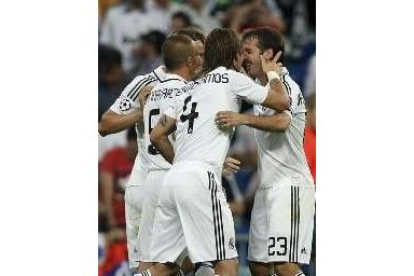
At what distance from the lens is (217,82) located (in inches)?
A: 225

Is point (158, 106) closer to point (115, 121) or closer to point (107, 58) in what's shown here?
point (115, 121)

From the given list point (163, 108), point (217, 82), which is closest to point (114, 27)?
point (163, 108)

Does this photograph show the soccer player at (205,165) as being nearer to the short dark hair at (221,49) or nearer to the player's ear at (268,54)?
the short dark hair at (221,49)

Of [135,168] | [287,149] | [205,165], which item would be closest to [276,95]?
[287,149]

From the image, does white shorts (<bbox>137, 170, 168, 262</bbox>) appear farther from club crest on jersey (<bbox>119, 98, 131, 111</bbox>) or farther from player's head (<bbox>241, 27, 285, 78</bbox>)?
player's head (<bbox>241, 27, 285, 78</bbox>)

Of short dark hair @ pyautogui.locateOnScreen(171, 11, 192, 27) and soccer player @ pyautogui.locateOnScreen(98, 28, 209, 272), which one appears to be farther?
short dark hair @ pyautogui.locateOnScreen(171, 11, 192, 27)

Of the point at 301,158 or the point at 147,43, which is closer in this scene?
the point at 301,158

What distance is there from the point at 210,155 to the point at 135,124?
45.0 inches

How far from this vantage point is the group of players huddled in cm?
557

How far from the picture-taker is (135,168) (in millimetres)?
6605

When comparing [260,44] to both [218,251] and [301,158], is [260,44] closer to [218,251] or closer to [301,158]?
[301,158]

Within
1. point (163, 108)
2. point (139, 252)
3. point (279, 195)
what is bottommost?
point (139, 252)

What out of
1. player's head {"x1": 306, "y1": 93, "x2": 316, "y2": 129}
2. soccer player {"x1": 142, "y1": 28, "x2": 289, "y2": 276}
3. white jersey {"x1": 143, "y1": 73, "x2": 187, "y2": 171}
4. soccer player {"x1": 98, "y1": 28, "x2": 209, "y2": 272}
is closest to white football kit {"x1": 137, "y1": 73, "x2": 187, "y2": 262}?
white jersey {"x1": 143, "y1": 73, "x2": 187, "y2": 171}

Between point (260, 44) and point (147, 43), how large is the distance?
1.05m
